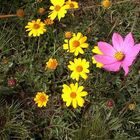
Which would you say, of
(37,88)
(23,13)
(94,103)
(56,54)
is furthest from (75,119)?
(23,13)

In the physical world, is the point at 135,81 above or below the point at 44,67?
below

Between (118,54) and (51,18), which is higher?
(51,18)

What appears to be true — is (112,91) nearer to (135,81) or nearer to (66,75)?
(135,81)

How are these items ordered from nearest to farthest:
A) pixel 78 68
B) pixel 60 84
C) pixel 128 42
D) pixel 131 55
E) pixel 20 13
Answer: pixel 131 55 < pixel 128 42 < pixel 78 68 < pixel 60 84 < pixel 20 13

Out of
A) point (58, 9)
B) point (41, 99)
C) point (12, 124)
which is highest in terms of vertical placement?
point (58, 9)

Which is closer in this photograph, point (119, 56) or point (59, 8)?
point (119, 56)

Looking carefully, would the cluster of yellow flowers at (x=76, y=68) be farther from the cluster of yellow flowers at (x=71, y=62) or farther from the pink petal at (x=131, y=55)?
the pink petal at (x=131, y=55)

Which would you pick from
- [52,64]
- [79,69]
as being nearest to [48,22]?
[52,64]

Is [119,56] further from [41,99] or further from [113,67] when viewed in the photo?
[41,99]
